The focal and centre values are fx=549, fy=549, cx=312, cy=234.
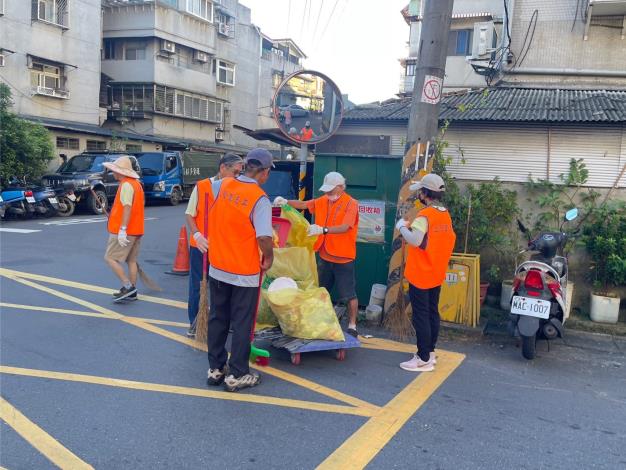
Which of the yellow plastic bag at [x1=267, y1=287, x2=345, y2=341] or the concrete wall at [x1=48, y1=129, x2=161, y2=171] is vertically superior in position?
the concrete wall at [x1=48, y1=129, x2=161, y2=171]

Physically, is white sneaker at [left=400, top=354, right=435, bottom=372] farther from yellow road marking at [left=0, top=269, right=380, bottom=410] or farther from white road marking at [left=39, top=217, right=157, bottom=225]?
white road marking at [left=39, top=217, right=157, bottom=225]

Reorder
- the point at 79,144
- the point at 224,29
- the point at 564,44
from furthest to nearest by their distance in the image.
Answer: the point at 224,29, the point at 79,144, the point at 564,44

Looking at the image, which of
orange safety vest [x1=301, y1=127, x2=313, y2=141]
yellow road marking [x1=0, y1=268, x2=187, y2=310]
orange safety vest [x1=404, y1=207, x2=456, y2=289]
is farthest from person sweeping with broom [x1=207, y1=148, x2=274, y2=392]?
yellow road marking [x1=0, y1=268, x2=187, y2=310]

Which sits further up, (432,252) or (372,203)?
(372,203)

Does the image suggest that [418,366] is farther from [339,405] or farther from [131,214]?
[131,214]

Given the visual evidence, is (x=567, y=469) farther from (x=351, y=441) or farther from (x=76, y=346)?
(x=76, y=346)

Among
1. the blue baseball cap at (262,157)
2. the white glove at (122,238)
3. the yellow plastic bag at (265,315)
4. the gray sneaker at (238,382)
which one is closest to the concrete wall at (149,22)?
the white glove at (122,238)

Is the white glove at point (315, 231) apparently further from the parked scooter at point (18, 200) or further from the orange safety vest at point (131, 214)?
the parked scooter at point (18, 200)

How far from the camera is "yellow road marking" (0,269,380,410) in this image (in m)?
4.12

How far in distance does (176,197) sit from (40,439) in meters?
19.4

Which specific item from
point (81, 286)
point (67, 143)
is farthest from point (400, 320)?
point (67, 143)

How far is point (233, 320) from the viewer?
411cm

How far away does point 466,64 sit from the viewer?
15.4 meters

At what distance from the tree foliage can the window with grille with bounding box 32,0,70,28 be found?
8.06 m
